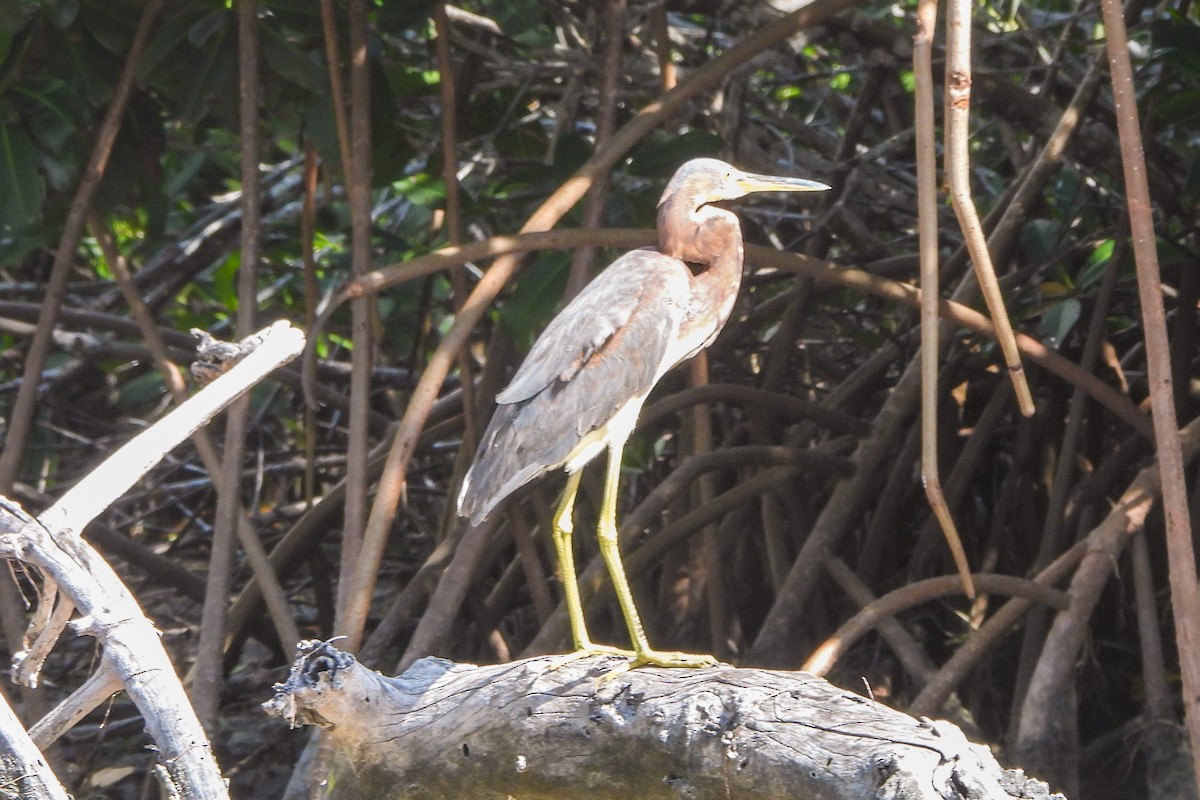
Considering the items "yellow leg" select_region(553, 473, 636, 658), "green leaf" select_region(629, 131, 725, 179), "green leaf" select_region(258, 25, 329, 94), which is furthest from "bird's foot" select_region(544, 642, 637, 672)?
"green leaf" select_region(258, 25, 329, 94)

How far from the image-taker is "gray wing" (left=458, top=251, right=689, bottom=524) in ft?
9.58

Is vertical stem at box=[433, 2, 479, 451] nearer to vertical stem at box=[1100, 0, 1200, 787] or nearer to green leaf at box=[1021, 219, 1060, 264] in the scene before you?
green leaf at box=[1021, 219, 1060, 264]

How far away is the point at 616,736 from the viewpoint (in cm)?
205

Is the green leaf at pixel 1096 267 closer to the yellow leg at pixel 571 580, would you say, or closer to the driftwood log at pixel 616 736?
the yellow leg at pixel 571 580

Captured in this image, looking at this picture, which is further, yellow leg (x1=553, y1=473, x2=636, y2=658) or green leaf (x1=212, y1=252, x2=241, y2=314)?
green leaf (x1=212, y1=252, x2=241, y2=314)

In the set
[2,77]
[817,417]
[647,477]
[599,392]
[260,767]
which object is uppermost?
[2,77]

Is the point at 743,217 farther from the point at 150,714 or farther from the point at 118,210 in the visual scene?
the point at 150,714

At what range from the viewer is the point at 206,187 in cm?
659

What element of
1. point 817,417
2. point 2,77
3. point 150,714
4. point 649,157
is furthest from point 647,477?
point 150,714

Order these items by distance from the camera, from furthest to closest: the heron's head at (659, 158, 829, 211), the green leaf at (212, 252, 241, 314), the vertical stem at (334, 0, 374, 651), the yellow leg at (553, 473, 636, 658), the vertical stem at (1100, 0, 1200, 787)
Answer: the green leaf at (212, 252, 241, 314) < the vertical stem at (334, 0, 374, 651) < the heron's head at (659, 158, 829, 211) < the yellow leg at (553, 473, 636, 658) < the vertical stem at (1100, 0, 1200, 787)

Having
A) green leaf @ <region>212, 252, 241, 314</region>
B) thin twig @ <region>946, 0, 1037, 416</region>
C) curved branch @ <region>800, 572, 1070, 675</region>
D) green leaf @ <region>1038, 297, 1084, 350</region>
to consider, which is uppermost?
thin twig @ <region>946, 0, 1037, 416</region>

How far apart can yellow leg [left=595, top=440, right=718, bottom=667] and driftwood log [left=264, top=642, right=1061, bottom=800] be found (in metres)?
0.35

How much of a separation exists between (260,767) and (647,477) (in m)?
1.65

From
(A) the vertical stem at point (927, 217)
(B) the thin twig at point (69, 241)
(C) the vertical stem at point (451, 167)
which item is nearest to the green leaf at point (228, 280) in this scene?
(B) the thin twig at point (69, 241)
